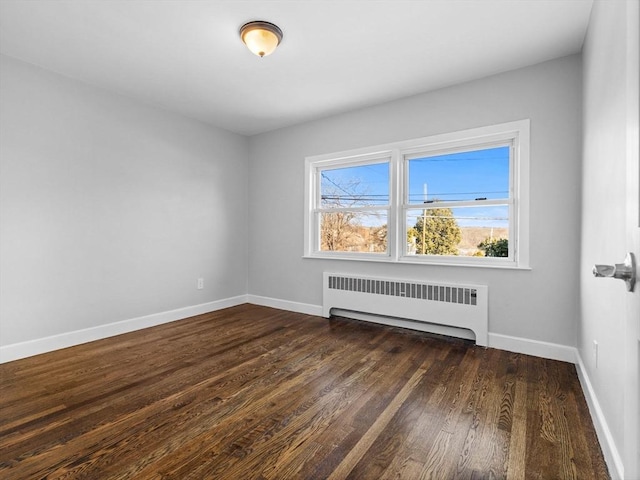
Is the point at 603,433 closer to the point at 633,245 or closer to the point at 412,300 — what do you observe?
the point at 633,245

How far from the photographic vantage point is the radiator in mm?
3129

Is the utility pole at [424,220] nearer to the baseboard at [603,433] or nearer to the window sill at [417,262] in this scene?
the window sill at [417,262]

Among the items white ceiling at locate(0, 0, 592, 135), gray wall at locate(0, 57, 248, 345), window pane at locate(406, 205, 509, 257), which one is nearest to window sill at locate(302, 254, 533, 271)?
window pane at locate(406, 205, 509, 257)

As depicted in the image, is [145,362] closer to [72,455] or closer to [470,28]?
[72,455]

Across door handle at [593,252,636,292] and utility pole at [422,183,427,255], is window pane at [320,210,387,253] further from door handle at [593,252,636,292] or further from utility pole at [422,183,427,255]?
door handle at [593,252,636,292]

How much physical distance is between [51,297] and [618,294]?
4089 millimetres

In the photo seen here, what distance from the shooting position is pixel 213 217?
4.48 meters

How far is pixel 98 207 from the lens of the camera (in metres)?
3.32

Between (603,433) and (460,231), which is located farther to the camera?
(460,231)

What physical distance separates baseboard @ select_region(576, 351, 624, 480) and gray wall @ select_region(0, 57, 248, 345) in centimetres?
397

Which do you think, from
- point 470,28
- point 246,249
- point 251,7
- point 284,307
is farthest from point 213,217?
point 470,28

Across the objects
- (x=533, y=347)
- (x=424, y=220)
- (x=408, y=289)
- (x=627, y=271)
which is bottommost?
(x=533, y=347)

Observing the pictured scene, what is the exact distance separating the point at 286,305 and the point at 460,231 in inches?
95.9

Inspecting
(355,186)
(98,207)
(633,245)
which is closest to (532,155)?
(355,186)
